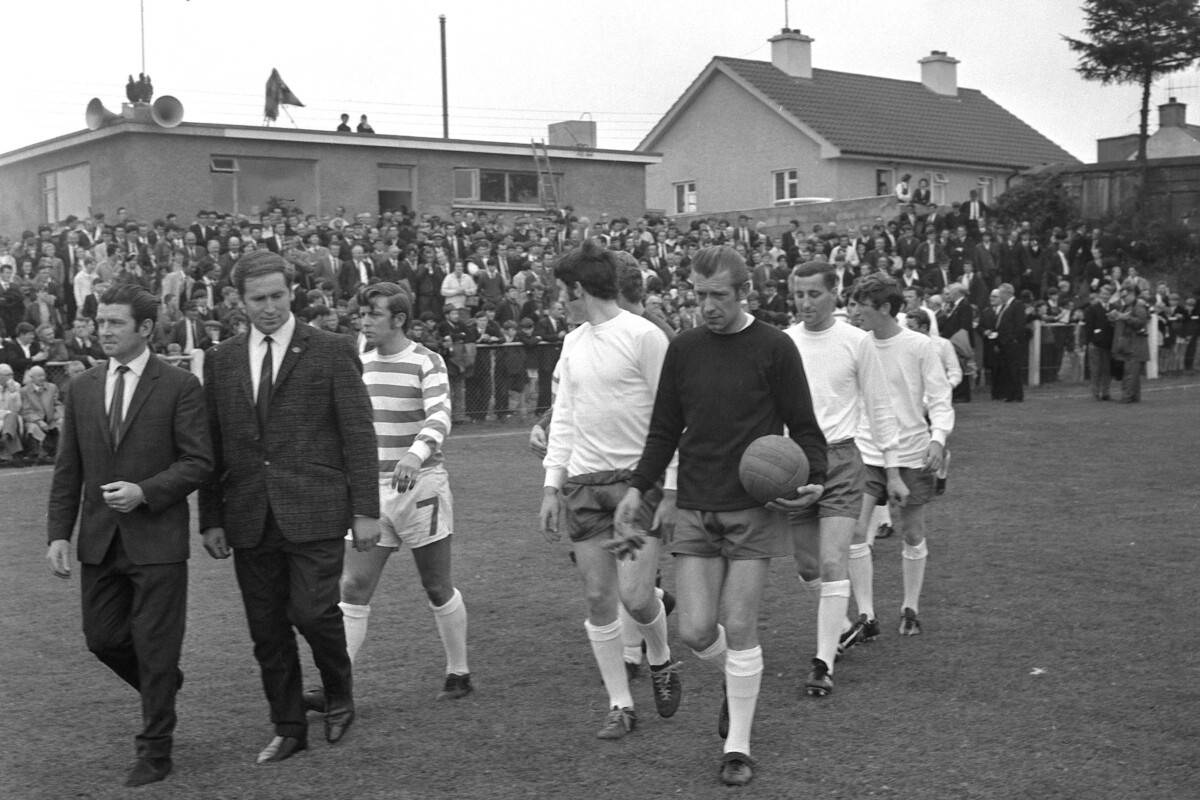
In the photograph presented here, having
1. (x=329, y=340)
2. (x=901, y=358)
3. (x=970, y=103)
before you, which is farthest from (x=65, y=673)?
(x=970, y=103)

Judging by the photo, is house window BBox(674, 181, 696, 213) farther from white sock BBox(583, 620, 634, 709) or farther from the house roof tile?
white sock BBox(583, 620, 634, 709)

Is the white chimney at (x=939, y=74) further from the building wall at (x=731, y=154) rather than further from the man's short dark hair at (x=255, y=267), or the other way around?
the man's short dark hair at (x=255, y=267)

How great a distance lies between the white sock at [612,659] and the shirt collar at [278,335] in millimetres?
1757

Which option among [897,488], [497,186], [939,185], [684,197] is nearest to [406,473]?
[897,488]

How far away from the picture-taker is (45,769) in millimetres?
5781

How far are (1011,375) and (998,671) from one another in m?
17.4

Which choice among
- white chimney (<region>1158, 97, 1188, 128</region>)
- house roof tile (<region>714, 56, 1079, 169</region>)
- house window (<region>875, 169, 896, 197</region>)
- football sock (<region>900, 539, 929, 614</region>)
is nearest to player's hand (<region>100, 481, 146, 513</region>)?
football sock (<region>900, 539, 929, 614</region>)

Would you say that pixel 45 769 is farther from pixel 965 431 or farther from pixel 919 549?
pixel 965 431

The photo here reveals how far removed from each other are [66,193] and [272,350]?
96.8 feet

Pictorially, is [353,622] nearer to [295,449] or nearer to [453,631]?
[453,631]

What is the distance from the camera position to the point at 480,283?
23.6 metres

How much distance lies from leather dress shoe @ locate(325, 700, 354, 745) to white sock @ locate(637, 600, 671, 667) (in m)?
1.32

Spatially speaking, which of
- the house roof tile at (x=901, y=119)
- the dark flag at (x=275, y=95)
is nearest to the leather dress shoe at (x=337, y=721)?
the dark flag at (x=275, y=95)

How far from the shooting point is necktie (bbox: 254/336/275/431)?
19.0ft
